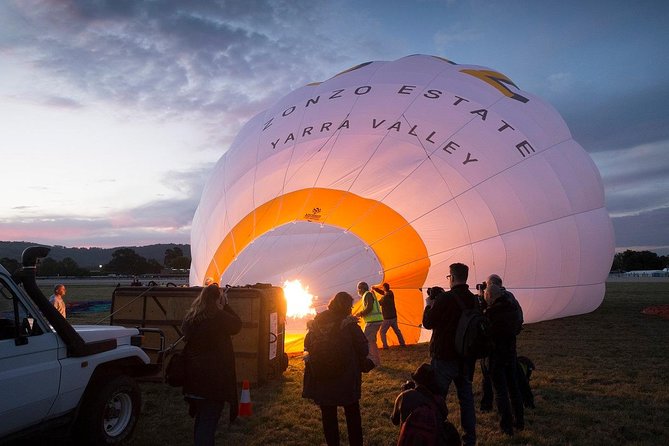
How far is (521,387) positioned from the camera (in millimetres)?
5699

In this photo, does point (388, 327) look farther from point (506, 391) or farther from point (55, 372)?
point (55, 372)

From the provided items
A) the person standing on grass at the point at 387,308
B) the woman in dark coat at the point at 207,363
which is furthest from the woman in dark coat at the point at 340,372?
the person standing on grass at the point at 387,308

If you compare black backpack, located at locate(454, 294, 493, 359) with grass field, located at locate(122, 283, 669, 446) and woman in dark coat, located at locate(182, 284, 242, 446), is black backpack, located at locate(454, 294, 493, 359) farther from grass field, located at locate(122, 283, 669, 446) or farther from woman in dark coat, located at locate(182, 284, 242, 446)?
woman in dark coat, located at locate(182, 284, 242, 446)

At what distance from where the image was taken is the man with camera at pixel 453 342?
4.15 m

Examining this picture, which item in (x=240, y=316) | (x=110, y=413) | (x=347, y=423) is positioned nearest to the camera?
(x=347, y=423)

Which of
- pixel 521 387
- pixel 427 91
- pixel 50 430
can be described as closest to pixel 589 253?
pixel 427 91

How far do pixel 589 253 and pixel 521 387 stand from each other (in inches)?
217

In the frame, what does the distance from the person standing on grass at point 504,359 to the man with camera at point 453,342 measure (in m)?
0.66

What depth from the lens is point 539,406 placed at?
5746 millimetres

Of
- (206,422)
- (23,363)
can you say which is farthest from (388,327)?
(23,363)

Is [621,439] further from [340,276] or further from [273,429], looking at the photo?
[340,276]

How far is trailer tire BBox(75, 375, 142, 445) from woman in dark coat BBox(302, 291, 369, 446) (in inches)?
69.8

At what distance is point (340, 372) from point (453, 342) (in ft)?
3.25

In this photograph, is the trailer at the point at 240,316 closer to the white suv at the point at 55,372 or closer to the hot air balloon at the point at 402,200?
the hot air balloon at the point at 402,200
